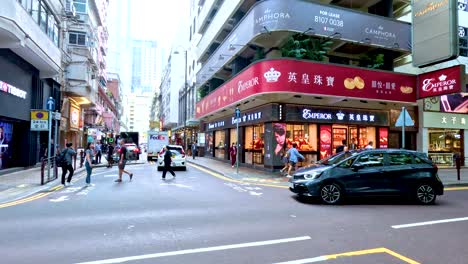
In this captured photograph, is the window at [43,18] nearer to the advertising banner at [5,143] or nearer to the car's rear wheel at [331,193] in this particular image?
the advertising banner at [5,143]

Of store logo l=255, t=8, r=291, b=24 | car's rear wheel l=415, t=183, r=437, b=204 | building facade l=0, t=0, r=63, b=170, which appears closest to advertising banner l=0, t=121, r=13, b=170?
building facade l=0, t=0, r=63, b=170

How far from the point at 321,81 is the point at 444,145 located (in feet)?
38.3

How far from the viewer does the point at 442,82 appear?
17.0m

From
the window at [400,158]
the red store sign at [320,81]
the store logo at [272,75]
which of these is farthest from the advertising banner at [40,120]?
the window at [400,158]

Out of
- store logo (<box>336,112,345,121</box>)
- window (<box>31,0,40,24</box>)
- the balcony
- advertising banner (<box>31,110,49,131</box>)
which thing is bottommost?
advertising banner (<box>31,110,49,131</box>)

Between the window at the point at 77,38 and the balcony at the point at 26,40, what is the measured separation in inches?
388

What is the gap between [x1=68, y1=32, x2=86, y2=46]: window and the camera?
2986cm

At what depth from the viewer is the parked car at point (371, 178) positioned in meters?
9.19

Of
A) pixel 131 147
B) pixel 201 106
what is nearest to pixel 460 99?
pixel 201 106

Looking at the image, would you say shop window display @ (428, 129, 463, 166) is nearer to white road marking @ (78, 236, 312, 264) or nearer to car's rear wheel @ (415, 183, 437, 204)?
car's rear wheel @ (415, 183, 437, 204)

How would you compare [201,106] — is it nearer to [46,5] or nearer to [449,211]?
[46,5]

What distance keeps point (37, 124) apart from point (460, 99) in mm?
25138

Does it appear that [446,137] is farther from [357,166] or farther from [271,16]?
[357,166]

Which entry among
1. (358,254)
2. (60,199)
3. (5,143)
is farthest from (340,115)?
(5,143)
